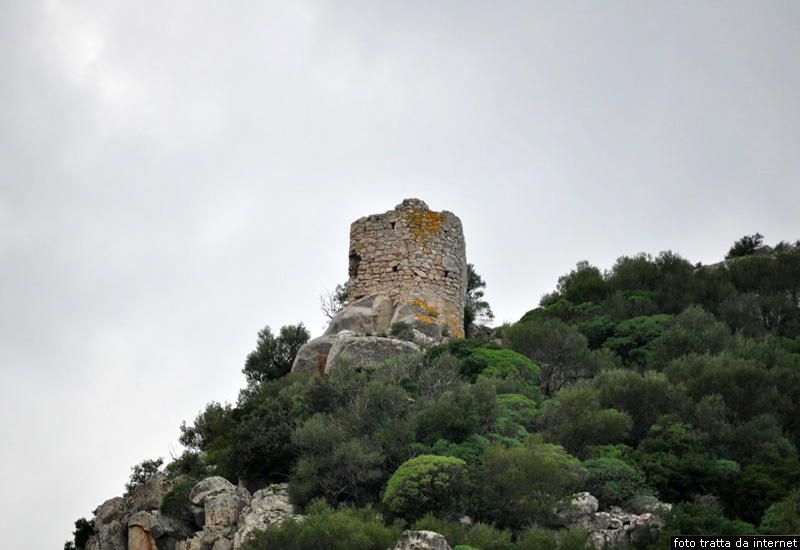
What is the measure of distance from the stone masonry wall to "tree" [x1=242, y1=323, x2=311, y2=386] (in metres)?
4.19

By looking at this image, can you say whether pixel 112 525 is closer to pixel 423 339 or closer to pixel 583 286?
pixel 423 339

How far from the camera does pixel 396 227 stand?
28.7 metres

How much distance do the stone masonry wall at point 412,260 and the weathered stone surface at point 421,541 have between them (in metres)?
12.0

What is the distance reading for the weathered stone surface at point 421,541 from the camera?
51.2 ft

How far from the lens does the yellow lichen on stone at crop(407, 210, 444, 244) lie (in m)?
28.5

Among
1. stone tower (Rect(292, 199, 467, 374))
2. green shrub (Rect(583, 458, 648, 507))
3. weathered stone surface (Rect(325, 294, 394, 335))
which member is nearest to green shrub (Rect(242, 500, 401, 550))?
green shrub (Rect(583, 458, 648, 507))

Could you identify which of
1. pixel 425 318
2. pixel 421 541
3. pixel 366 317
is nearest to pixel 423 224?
pixel 425 318

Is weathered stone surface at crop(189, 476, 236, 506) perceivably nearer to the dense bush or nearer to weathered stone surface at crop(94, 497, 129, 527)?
the dense bush

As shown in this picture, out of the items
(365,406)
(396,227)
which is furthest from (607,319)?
(365,406)

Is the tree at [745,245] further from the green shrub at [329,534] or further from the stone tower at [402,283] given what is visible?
the green shrub at [329,534]

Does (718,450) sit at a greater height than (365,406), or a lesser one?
lesser

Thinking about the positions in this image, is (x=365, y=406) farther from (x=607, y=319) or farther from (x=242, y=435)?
(x=607, y=319)

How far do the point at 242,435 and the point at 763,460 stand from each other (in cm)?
1061

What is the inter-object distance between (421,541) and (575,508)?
141 inches
